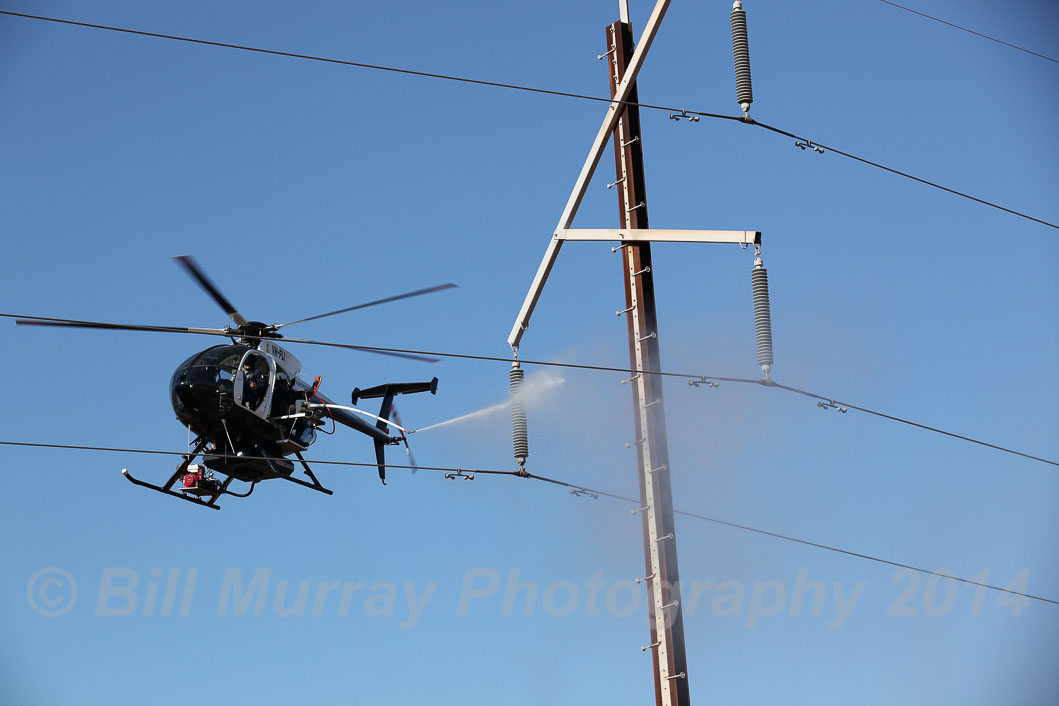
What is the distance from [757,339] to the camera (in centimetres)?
1288

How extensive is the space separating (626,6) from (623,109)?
5.06 feet

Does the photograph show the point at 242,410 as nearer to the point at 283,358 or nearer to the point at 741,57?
the point at 283,358

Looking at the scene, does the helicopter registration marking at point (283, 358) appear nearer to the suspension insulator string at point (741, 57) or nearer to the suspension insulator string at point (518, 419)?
the suspension insulator string at point (518, 419)

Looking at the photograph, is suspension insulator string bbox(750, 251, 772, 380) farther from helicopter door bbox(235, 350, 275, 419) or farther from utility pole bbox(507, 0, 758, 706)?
helicopter door bbox(235, 350, 275, 419)

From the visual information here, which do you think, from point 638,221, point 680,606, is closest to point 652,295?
point 638,221

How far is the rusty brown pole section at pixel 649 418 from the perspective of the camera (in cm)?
1270

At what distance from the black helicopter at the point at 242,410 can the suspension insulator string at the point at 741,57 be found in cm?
492

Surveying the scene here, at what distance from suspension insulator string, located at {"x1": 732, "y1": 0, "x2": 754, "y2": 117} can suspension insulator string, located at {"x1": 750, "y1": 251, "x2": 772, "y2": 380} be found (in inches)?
71.6

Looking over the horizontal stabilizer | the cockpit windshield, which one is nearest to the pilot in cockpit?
the cockpit windshield

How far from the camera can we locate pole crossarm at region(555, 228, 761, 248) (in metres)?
12.9

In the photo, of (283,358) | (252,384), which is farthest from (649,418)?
(283,358)

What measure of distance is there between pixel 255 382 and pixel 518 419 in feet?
16.1

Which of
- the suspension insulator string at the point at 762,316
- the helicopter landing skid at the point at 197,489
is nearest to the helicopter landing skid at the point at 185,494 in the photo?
the helicopter landing skid at the point at 197,489

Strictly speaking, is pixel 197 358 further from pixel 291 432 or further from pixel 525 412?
pixel 525 412
